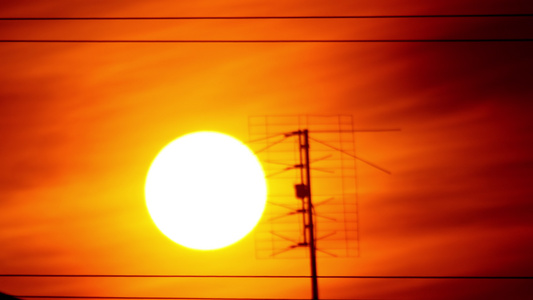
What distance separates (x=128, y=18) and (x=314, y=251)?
3.94 metres

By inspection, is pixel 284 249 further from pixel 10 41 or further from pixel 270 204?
pixel 10 41

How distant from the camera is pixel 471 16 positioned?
416 inches

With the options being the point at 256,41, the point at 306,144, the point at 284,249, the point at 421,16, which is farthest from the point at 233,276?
the point at 421,16

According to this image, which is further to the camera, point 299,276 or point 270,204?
point 270,204

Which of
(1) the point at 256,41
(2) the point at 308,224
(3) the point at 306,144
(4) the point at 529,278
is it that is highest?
(1) the point at 256,41

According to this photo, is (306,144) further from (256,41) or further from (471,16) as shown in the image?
(471,16)

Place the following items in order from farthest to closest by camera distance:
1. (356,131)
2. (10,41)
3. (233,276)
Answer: (356,131)
(10,41)
(233,276)

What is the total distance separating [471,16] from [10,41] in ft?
19.2

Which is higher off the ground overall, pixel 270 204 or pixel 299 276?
pixel 270 204

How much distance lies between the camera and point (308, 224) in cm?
1161

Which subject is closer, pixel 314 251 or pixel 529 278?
pixel 529 278

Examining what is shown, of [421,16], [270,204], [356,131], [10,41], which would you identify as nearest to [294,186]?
[270,204]

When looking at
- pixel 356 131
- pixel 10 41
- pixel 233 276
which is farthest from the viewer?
pixel 356 131

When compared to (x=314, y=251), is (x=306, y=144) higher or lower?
higher
